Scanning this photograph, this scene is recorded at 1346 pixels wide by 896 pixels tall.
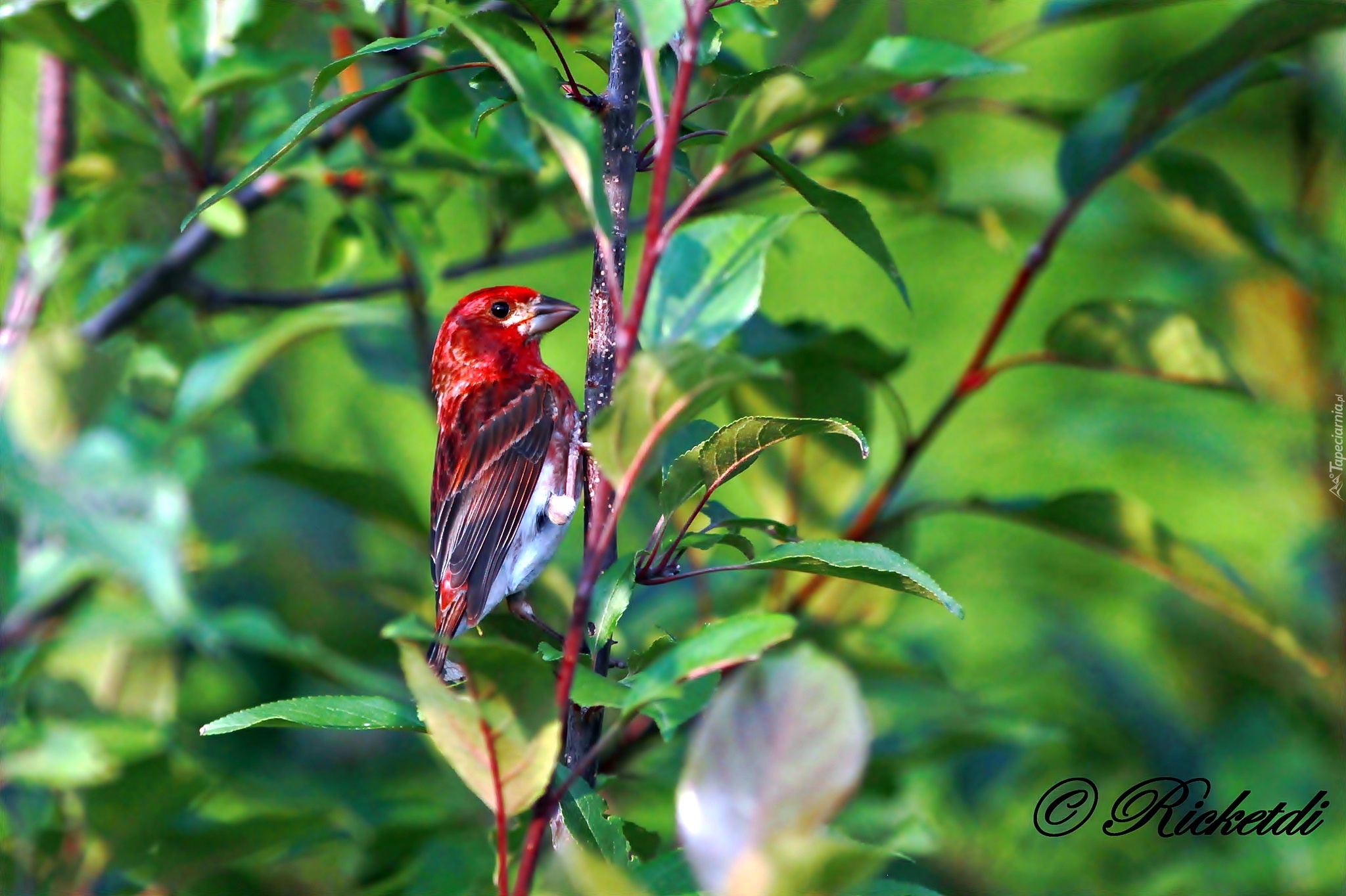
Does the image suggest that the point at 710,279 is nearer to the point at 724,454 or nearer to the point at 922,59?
the point at 724,454

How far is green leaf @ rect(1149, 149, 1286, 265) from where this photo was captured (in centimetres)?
233

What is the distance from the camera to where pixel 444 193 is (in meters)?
2.83

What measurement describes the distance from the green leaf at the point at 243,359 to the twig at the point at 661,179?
3.01ft

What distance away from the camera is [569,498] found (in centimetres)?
230

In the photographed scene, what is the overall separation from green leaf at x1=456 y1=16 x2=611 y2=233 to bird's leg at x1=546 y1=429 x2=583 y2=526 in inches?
44.8

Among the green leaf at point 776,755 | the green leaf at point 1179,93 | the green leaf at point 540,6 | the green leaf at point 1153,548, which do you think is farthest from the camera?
the green leaf at point 1153,548

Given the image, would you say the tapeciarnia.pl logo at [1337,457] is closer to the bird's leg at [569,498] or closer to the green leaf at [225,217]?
the bird's leg at [569,498]

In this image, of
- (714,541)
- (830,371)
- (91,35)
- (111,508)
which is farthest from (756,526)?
(91,35)

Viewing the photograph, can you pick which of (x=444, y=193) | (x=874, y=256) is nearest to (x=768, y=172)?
(x=444, y=193)

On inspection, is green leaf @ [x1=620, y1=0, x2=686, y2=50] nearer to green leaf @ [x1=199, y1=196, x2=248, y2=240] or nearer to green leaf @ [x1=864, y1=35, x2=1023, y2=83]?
green leaf @ [x1=864, y1=35, x2=1023, y2=83]

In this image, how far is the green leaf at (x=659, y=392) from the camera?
846 millimetres

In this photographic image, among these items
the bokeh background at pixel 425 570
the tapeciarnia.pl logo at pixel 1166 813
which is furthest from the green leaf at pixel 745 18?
the tapeciarnia.pl logo at pixel 1166 813

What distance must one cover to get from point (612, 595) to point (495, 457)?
1281 millimetres

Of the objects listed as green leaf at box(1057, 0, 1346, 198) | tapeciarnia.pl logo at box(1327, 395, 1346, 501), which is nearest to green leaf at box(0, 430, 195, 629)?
green leaf at box(1057, 0, 1346, 198)
